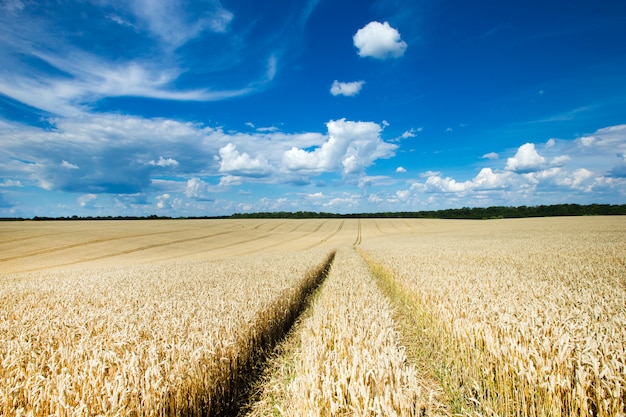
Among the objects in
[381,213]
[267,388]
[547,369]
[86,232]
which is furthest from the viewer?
[381,213]

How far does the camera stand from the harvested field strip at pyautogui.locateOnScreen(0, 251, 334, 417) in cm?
305

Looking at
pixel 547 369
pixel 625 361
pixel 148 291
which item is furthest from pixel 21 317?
pixel 625 361

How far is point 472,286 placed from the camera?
332 inches

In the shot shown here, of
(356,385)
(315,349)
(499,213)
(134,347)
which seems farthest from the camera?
(499,213)

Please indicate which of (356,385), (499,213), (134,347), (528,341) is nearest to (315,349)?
(356,385)

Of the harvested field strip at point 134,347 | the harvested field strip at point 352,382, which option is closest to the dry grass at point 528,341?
the harvested field strip at point 352,382

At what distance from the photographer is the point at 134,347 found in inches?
171

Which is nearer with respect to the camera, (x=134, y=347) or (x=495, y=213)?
(x=134, y=347)

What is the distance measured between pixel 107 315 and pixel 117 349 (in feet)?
8.00

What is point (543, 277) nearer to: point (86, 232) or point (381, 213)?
point (86, 232)

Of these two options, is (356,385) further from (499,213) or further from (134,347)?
(499,213)

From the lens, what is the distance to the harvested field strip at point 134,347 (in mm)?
3053

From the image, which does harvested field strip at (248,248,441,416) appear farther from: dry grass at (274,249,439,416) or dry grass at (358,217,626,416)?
dry grass at (358,217,626,416)

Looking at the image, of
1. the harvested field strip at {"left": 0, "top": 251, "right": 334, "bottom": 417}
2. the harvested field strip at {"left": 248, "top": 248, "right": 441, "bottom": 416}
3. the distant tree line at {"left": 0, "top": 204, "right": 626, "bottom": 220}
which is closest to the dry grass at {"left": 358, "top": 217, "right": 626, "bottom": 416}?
the harvested field strip at {"left": 248, "top": 248, "right": 441, "bottom": 416}
